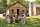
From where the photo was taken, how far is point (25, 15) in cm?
111

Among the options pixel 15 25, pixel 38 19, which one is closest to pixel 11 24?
pixel 15 25

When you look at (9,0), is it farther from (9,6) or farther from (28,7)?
(28,7)

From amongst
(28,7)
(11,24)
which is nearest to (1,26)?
(11,24)

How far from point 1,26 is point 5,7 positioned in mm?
206

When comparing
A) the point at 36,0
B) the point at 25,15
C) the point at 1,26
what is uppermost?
the point at 36,0

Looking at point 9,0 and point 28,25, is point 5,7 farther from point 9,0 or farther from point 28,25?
point 28,25

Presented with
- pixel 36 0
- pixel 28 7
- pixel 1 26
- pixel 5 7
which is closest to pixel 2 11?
pixel 5 7

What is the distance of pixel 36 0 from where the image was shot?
1115mm

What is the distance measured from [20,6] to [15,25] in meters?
0.21

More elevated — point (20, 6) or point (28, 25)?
point (20, 6)

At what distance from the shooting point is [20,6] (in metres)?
1.11

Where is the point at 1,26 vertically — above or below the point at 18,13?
below

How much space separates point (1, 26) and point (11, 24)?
11cm

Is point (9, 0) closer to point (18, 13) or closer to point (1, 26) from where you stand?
point (18, 13)
